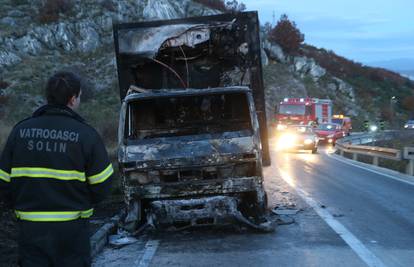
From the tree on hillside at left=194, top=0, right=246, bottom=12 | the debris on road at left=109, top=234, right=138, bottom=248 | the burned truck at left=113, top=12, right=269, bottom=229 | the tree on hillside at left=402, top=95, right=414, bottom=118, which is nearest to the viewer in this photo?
the debris on road at left=109, top=234, right=138, bottom=248

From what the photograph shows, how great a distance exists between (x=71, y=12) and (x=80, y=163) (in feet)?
152

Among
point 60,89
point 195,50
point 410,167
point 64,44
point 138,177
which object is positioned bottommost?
point 410,167

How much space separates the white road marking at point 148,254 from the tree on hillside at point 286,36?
182 ft

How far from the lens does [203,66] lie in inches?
401

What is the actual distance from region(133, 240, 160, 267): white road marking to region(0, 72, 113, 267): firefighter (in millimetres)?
2808

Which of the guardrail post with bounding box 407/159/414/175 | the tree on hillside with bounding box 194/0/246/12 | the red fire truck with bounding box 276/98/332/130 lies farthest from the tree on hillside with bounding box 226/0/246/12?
the guardrail post with bounding box 407/159/414/175

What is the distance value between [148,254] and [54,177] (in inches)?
137

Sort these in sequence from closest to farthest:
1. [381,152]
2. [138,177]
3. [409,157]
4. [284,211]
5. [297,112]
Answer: [138,177] < [284,211] < [409,157] < [381,152] < [297,112]

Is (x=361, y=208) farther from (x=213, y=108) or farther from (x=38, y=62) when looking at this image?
(x=38, y=62)

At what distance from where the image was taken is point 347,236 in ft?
24.5

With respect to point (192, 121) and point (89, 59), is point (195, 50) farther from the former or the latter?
point (89, 59)

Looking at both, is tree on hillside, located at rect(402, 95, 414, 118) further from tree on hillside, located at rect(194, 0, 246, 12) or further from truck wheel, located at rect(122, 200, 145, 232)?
truck wheel, located at rect(122, 200, 145, 232)

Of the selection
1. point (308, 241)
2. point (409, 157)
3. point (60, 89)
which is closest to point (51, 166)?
point (60, 89)

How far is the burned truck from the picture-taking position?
737 centimetres
